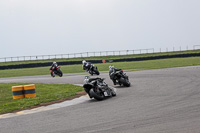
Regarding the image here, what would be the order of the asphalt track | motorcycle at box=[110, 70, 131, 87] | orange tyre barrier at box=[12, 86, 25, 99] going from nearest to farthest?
the asphalt track → orange tyre barrier at box=[12, 86, 25, 99] → motorcycle at box=[110, 70, 131, 87]

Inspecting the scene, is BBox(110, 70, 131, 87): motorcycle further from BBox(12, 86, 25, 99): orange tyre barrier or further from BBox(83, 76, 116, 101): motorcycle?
BBox(12, 86, 25, 99): orange tyre barrier

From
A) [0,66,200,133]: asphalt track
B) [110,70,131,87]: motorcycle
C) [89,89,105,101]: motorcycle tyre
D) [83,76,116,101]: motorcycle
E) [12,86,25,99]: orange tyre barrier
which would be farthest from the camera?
[110,70,131,87]: motorcycle

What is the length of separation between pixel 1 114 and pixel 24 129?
303 centimetres

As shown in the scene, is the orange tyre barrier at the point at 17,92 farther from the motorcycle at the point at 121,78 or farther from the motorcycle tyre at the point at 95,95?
the motorcycle at the point at 121,78

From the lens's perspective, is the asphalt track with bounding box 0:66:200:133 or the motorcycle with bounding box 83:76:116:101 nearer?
the asphalt track with bounding box 0:66:200:133

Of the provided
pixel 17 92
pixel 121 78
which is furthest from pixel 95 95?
pixel 121 78

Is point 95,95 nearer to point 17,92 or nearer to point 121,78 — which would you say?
point 17,92

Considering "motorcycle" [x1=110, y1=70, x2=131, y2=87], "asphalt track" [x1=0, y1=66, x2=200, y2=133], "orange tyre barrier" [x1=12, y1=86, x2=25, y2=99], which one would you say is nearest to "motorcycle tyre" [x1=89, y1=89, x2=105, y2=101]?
"asphalt track" [x1=0, y1=66, x2=200, y2=133]

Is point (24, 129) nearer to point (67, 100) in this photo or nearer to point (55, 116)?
point (55, 116)

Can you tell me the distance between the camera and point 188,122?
6938mm

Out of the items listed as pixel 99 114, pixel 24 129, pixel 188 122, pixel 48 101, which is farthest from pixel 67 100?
pixel 188 122

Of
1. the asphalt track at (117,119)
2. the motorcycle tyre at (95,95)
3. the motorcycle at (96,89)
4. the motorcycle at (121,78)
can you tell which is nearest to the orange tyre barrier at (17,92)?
the motorcycle at (96,89)

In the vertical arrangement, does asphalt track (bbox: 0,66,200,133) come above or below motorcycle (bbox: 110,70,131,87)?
below

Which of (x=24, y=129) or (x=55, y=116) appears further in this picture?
(x=55, y=116)
